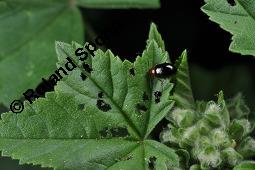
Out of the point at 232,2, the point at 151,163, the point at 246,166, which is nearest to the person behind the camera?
the point at 246,166

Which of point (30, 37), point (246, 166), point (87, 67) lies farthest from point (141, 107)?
point (30, 37)

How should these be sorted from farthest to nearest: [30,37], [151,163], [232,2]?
1. [30,37]
2. [232,2]
3. [151,163]

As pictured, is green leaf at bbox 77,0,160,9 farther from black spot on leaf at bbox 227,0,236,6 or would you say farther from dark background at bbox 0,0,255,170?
black spot on leaf at bbox 227,0,236,6

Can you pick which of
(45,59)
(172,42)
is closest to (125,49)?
(172,42)

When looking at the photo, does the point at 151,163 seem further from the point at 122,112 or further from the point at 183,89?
the point at 183,89

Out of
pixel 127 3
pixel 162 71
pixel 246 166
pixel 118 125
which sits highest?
pixel 127 3

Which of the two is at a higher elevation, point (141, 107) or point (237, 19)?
point (237, 19)

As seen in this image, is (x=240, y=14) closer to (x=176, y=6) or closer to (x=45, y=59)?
(x=45, y=59)

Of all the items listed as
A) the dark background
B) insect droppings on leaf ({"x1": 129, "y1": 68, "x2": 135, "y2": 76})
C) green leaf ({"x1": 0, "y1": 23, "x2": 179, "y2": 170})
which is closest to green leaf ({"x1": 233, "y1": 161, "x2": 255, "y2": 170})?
green leaf ({"x1": 0, "y1": 23, "x2": 179, "y2": 170})
